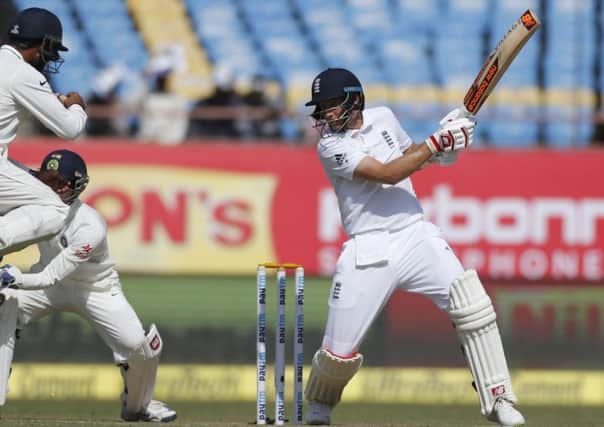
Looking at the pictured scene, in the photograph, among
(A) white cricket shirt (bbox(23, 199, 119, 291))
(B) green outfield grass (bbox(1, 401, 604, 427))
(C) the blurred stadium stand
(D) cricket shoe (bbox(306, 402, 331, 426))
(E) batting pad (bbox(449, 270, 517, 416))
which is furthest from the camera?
(C) the blurred stadium stand

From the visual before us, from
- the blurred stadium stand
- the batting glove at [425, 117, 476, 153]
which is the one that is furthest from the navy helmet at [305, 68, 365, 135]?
the blurred stadium stand

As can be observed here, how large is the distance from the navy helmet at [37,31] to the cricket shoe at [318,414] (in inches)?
90.9

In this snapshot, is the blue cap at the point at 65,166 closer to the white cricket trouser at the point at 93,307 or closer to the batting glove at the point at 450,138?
the white cricket trouser at the point at 93,307

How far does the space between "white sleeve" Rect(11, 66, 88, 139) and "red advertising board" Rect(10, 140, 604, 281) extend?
5843 mm

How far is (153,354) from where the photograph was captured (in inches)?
292

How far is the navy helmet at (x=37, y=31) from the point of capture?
6.65 meters

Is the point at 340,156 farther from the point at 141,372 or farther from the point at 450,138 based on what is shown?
the point at 141,372

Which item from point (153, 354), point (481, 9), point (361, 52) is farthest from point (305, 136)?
point (153, 354)

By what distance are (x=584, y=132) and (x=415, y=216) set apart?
7.25m

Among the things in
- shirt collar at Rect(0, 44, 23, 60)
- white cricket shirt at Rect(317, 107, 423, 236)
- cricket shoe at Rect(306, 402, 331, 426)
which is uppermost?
shirt collar at Rect(0, 44, 23, 60)

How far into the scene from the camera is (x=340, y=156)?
679 cm

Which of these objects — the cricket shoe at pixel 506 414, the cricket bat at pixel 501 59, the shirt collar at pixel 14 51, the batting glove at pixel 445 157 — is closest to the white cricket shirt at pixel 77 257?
the shirt collar at pixel 14 51

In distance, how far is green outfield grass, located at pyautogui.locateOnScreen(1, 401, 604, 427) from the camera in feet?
23.6

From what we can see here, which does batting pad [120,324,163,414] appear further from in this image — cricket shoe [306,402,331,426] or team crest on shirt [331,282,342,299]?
team crest on shirt [331,282,342,299]
